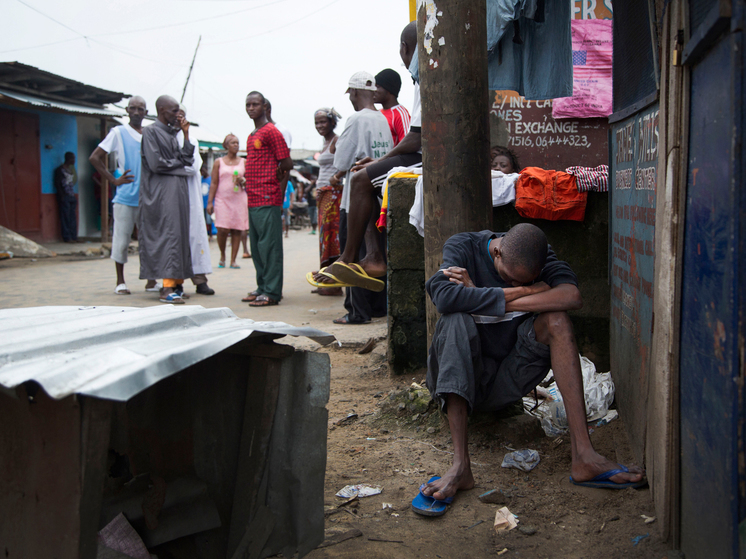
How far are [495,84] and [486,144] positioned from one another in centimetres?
214

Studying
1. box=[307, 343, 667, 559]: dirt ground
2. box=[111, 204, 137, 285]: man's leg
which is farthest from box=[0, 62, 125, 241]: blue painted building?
box=[307, 343, 667, 559]: dirt ground

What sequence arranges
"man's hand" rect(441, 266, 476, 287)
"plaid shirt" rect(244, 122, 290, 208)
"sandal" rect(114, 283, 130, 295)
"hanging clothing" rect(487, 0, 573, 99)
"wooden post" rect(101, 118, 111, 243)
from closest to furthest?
"man's hand" rect(441, 266, 476, 287)
"hanging clothing" rect(487, 0, 573, 99)
"plaid shirt" rect(244, 122, 290, 208)
"sandal" rect(114, 283, 130, 295)
"wooden post" rect(101, 118, 111, 243)

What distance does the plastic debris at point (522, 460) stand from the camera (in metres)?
2.65

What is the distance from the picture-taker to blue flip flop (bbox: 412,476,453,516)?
2.29m

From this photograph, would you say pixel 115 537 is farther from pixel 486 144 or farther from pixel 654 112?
pixel 654 112

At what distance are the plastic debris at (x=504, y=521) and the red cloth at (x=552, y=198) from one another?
194 centimetres

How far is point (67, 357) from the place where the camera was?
1476 millimetres

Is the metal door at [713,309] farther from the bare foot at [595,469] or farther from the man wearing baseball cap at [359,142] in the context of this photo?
the man wearing baseball cap at [359,142]

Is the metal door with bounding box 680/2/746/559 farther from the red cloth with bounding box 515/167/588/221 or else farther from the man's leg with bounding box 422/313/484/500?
the red cloth with bounding box 515/167/588/221

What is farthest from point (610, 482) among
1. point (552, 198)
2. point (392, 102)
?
point (392, 102)

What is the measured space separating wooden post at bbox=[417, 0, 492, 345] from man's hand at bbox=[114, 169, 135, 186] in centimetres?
528

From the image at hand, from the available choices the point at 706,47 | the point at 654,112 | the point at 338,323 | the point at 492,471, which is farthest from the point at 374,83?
the point at 706,47

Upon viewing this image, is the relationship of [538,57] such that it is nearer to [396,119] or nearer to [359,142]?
[396,119]

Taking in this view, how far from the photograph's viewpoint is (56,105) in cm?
1205
